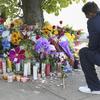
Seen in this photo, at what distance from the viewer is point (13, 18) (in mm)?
7871

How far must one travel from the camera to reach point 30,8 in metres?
7.44

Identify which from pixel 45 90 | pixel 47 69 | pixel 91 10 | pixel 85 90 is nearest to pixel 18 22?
pixel 47 69

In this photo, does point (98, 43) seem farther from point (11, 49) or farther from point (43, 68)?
point (11, 49)

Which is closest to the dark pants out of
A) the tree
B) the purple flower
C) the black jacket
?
the black jacket

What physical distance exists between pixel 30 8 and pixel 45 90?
2276 mm

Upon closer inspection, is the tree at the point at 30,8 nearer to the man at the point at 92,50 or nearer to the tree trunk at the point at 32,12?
the tree trunk at the point at 32,12

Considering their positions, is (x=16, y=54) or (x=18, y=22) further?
(x=18, y=22)

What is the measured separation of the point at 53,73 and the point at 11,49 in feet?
2.68

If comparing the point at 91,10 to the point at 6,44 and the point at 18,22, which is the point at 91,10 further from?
the point at 18,22

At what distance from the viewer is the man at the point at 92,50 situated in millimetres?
5359

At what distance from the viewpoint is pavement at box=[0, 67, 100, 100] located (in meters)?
5.40

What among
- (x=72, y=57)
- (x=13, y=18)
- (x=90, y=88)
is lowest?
(x=90, y=88)

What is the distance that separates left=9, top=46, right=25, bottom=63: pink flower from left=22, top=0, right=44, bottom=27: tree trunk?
1.18 metres

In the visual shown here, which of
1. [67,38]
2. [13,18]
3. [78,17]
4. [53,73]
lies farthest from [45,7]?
[78,17]
